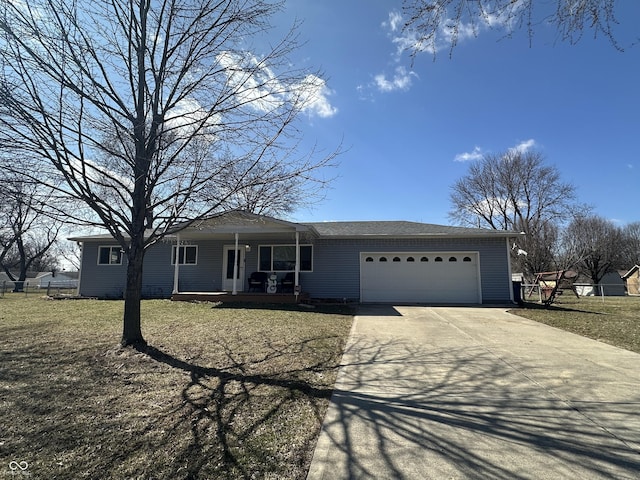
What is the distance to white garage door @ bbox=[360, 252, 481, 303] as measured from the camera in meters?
13.7

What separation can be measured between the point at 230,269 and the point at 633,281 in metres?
43.6

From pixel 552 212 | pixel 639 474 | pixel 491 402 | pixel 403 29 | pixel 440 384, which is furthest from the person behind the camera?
pixel 552 212

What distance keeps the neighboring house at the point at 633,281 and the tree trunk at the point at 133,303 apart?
4589cm

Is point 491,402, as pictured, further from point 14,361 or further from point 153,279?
point 153,279

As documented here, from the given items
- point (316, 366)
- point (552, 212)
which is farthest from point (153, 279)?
point (552, 212)

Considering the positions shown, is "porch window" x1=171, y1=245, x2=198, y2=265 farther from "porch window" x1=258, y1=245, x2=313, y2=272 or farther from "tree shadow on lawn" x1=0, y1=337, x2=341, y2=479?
"tree shadow on lawn" x1=0, y1=337, x2=341, y2=479

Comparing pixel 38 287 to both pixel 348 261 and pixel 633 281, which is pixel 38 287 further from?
pixel 633 281

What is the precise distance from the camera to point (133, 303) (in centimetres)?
557

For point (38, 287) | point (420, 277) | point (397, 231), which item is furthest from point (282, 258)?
point (38, 287)

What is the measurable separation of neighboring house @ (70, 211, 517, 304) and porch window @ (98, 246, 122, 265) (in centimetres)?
78

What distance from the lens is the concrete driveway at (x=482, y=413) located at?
240 centimetres

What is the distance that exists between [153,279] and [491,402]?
15.0 metres

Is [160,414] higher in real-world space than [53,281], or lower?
lower

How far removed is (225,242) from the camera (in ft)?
50.0
